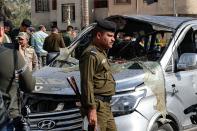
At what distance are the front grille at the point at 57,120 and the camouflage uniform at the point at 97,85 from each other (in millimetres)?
468

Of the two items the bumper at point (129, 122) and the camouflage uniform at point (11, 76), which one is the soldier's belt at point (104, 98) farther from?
the camouflage uniform at point (11, 76)

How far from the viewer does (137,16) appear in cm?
725

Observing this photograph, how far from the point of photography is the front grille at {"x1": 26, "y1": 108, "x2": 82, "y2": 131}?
5.61 metres

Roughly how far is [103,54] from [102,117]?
1.93 ft

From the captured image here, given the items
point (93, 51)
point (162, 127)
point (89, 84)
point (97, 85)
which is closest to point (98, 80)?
point (97, 85)

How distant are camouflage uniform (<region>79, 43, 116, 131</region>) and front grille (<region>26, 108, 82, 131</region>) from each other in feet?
1.54

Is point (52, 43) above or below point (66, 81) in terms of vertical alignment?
below

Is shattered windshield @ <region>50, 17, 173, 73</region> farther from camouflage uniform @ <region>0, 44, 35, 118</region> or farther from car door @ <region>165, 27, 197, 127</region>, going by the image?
camouflage uniform @ <region>0, 44, 35, 118</region>

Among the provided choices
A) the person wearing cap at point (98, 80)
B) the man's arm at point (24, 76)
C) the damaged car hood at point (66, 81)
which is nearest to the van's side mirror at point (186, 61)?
the damaged car hood at point (66, 81)

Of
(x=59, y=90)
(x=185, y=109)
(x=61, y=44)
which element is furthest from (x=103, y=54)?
(x=61, y=44)

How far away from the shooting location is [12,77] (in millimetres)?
4512

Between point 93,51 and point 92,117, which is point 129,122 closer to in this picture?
point 92,117

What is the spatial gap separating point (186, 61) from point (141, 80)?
879 mm

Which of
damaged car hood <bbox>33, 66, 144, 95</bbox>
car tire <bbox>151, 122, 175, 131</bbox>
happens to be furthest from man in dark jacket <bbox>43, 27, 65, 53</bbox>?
car tire <bbox>151, 122, 175, 131</bbox>
